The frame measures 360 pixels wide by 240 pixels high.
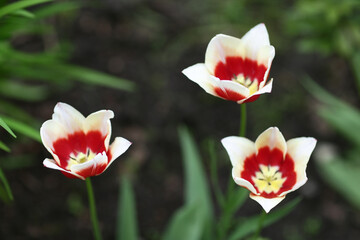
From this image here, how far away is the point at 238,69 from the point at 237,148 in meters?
0.28

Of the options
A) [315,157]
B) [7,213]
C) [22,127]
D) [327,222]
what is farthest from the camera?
[315,157]

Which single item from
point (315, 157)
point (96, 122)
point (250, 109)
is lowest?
point (315, 157)

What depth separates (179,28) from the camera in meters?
3.48

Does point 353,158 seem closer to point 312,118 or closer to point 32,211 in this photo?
point 312,118

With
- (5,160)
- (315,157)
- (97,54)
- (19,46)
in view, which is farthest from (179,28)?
(5,160)

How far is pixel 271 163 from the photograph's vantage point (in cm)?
152

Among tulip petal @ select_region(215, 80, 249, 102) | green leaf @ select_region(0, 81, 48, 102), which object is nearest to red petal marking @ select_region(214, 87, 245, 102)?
tulip petal @ select_region(215, 80, 249, 102)

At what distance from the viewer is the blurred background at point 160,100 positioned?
255 centimetres

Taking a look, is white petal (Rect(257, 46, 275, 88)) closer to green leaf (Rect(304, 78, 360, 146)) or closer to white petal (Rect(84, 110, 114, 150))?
white petal (Rect(84, 110, 114, 150))

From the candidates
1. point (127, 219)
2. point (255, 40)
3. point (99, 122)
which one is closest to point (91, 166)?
point (99, 122)

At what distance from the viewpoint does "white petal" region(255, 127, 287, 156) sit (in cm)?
144

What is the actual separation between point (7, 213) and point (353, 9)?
2158 millimetres

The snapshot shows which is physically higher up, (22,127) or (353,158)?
(22,127)

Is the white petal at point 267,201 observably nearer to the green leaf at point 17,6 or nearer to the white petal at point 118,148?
the white petal at point 118,148
